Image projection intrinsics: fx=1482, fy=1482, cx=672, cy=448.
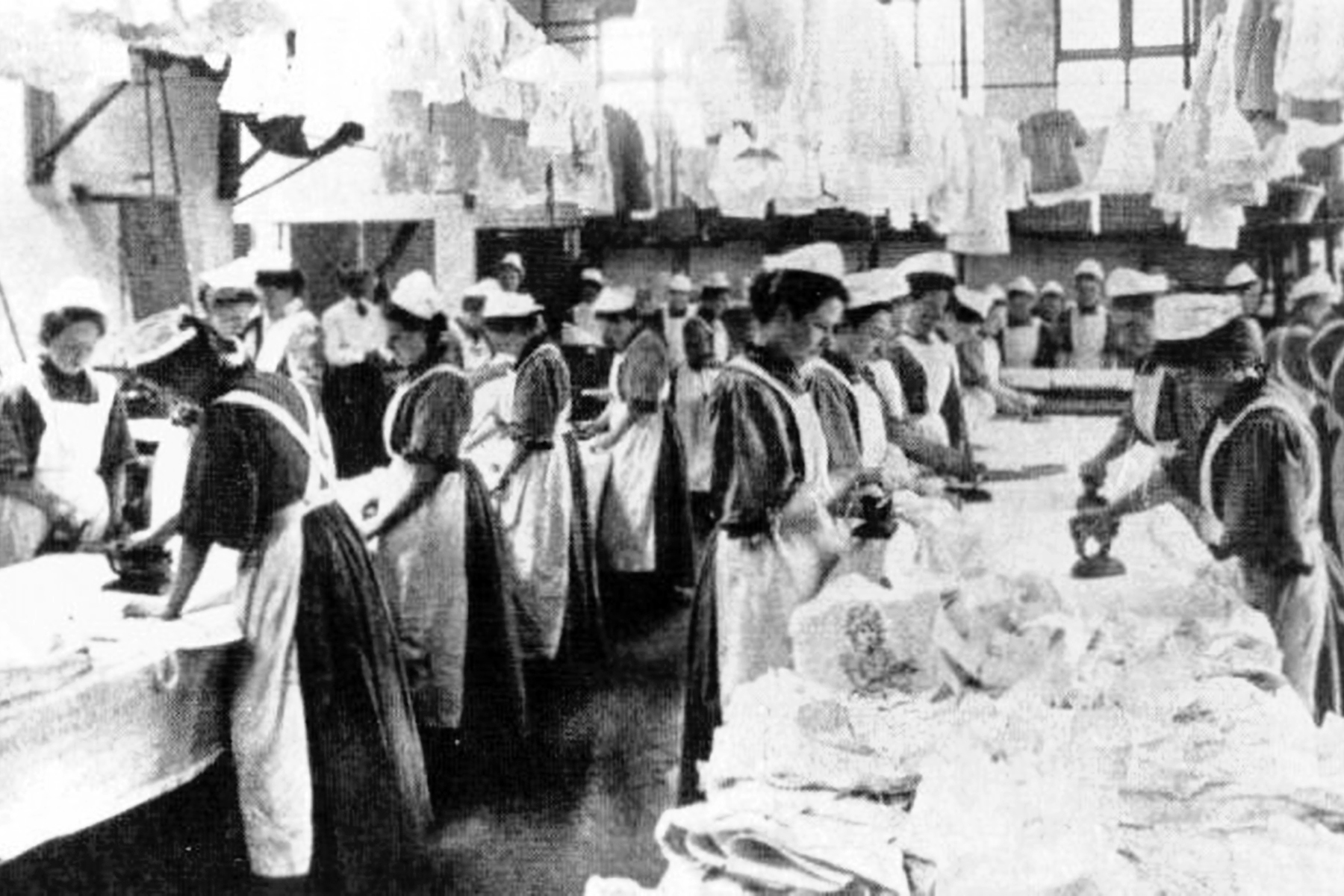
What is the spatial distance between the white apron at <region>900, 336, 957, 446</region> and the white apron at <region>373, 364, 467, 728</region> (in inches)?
49.4

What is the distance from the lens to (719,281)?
3.13 metres

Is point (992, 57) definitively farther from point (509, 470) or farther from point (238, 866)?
point (238, 866)

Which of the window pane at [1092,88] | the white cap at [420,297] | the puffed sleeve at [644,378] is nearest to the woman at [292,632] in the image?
the white cap at [420,297]

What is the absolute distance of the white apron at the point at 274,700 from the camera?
2.99m

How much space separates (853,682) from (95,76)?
202 centimetres

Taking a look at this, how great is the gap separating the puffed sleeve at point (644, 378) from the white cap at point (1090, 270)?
3.37ft

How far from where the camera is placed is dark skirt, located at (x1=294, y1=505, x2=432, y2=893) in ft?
10.2

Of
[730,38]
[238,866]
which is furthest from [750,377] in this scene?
[238,866]

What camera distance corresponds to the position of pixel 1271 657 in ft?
7.34

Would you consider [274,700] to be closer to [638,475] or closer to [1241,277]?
[638,475]

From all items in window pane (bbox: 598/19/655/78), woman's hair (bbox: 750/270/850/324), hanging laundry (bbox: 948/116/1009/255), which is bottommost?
woman's hair (bbox: 750/270/850/324)

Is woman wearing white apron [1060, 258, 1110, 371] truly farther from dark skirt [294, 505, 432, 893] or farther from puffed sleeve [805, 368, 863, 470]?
dark skirt [294, 505, 432, 893]

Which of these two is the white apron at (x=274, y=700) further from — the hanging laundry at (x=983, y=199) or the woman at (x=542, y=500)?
the hanging laundry at (x=983, y=199)

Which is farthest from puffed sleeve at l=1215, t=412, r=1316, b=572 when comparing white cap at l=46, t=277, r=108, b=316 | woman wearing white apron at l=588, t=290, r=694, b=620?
white cap at l=46, t=277, r=108, b=316
